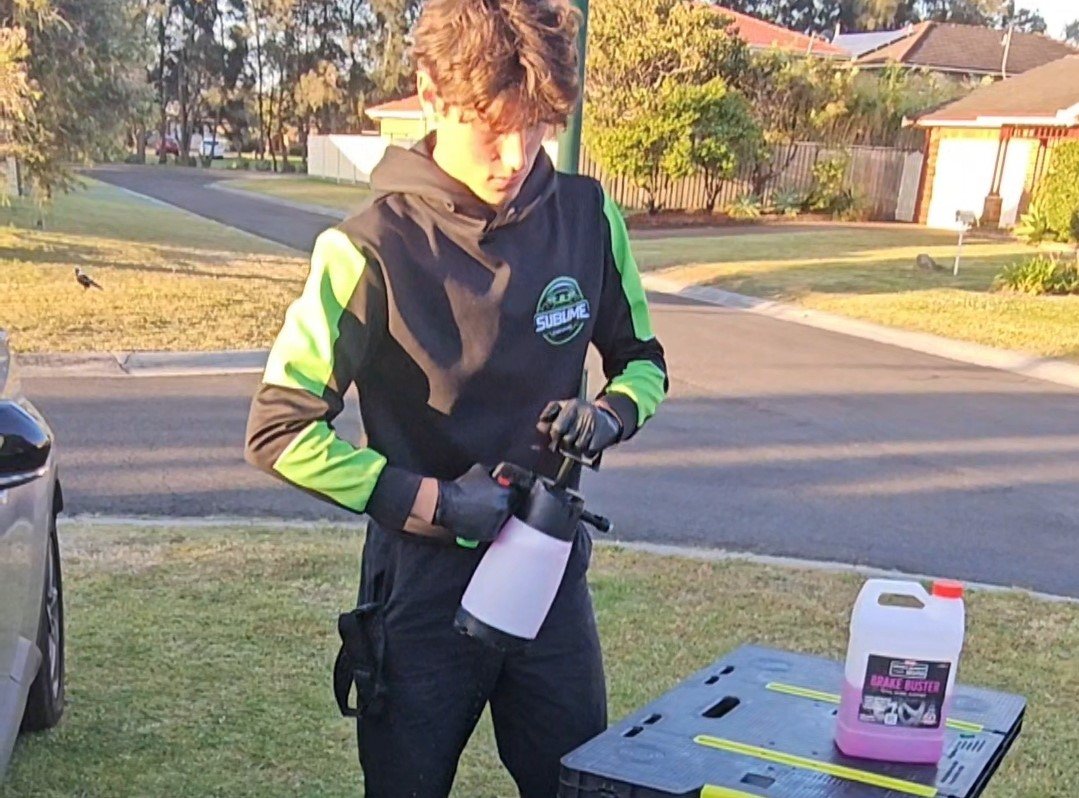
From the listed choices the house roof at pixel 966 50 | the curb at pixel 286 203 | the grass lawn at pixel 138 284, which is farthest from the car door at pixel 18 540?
the house roof at pixel 966 50

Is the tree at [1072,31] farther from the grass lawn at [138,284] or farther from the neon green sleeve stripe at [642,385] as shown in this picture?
the neon green sleeve stripe at [642,385]

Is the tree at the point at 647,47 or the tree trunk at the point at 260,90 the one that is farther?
the tree trunk at the point at 260,90

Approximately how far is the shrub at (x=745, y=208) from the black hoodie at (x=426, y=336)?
28.5 meters

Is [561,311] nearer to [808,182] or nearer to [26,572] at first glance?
[26,572]

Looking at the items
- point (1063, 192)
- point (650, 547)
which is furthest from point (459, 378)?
point (1063, 192)

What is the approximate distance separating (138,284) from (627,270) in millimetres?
13498

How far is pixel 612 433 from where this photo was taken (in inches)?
86.6

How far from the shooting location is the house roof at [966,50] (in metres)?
46.0

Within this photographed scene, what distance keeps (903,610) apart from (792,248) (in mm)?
21285

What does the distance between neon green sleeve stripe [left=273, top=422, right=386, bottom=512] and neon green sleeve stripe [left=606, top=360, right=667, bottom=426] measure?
0.60m

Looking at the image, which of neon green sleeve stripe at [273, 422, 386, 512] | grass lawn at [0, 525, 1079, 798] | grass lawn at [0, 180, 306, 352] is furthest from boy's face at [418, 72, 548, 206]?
grass lawn at [0, 180, 306, 352]

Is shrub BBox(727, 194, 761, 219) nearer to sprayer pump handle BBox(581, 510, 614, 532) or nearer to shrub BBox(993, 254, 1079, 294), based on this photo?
shrub BBox(993, 254, 1079, 294)

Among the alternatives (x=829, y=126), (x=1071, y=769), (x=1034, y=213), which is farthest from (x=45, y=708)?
(x=829, y=126)

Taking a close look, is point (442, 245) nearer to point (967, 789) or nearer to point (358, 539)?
point (967, 789)
